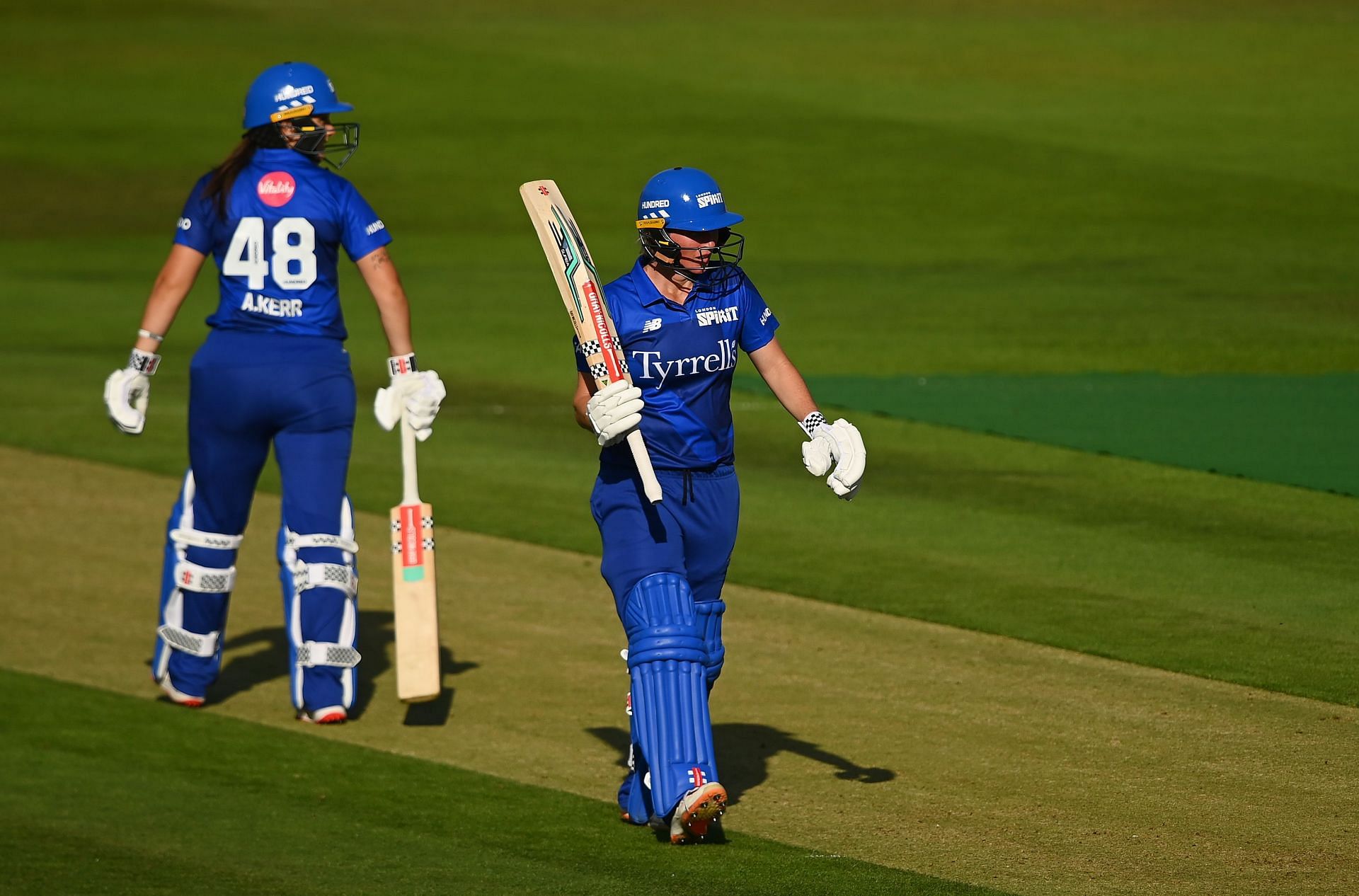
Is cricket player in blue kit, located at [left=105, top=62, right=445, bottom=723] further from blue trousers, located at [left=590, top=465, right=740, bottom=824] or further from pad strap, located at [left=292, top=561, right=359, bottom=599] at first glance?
blue trousers, located at [left=590, top=465, right=740, bottom=824]

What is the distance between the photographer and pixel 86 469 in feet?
43.9

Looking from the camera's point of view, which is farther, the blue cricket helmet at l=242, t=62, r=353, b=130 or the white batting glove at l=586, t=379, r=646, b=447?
the blue cricket helmet at l=242, t=62, r=353, b=130

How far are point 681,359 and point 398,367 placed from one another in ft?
6.23

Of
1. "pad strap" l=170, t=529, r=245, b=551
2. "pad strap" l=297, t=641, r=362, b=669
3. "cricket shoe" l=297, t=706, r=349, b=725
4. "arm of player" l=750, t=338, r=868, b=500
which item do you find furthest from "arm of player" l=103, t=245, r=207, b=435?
"arm of player" l=750, t=338, r=868, b=500

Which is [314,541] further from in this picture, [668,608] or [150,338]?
[668,608]

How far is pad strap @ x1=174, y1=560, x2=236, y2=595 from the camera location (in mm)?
8609

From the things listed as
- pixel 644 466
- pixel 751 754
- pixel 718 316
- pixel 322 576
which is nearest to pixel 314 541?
pixel 322 576

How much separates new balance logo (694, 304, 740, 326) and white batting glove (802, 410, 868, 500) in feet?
1.48

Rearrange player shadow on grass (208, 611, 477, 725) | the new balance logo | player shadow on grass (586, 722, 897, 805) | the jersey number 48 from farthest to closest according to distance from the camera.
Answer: player shadow on grass (208, 611, 477, 725), the jersey number 48, player shadow on grass (586, 722, 897, 805), the new balance logo

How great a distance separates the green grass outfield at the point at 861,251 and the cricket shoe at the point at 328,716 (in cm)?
62

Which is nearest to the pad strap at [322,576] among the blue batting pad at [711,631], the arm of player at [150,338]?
the arm of player at [150,338]

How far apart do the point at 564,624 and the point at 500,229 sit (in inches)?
683

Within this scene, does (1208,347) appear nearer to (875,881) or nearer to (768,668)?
(768,668)

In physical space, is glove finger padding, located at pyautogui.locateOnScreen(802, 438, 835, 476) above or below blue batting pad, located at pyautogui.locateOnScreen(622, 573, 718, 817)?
above
